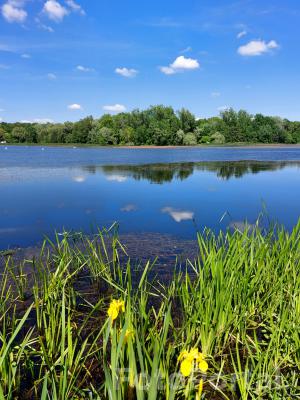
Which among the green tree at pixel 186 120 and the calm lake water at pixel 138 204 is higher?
the green tree at pixel 186 120

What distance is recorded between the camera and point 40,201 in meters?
10.5

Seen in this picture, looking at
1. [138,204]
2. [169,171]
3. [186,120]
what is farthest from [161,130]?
[138,204]

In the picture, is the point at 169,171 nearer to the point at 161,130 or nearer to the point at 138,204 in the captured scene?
the point at 138,204

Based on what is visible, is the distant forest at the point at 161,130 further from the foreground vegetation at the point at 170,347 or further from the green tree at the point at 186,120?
the foreground vegetation at the point at 170,347

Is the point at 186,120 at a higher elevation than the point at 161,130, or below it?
higher

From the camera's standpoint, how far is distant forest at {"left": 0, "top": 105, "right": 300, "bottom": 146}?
81.9m

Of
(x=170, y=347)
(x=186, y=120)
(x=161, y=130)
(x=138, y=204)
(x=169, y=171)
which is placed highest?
(x=186, y=120)

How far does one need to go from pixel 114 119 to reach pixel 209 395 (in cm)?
9416

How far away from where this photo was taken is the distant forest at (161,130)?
8194 centimetres

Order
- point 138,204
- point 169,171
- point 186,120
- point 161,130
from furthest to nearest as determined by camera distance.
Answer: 1. point 186,120
2. point 161,130
3. point 169,171
4. point 138,204

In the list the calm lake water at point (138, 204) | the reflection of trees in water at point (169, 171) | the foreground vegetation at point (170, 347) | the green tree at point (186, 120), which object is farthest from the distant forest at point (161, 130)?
the foreground vegetation at point (170, 347)

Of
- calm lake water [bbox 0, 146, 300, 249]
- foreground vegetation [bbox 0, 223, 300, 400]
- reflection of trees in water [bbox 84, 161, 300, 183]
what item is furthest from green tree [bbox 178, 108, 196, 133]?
foreground vegetation [bbox 0, 223, 300, 400]

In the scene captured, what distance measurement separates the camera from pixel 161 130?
80625 millimetres

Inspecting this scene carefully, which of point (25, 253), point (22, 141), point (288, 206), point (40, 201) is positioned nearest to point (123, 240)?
point (25, 253)
